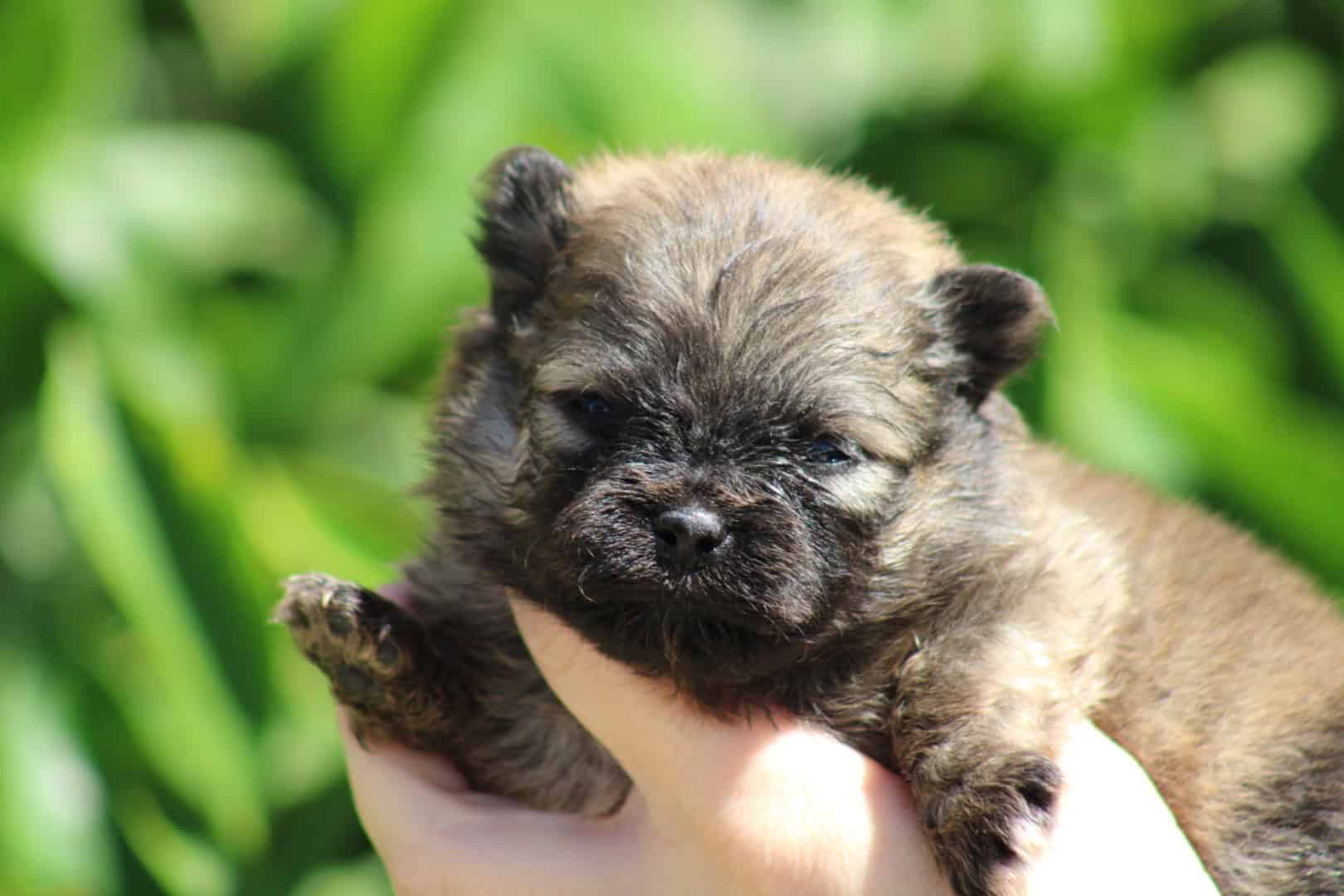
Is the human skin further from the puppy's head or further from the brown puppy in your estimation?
the puppy's head

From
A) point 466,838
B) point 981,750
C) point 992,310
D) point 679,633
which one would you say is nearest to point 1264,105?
point 992,310

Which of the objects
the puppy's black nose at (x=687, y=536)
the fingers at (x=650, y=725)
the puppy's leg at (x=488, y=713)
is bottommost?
the puppy's leg at (x=488, y=713)

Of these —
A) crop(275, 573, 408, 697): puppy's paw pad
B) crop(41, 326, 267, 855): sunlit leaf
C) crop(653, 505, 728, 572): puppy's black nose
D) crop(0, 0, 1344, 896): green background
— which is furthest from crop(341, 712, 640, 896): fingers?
crop(0, 0, 1344, 896): green background

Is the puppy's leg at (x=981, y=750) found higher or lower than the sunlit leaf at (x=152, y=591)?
higher

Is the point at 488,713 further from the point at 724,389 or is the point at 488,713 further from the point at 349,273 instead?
the point at 349,273

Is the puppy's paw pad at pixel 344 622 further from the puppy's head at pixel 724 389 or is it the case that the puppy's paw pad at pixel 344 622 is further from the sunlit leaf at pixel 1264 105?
the sunlit leaf at pixel 1264 105

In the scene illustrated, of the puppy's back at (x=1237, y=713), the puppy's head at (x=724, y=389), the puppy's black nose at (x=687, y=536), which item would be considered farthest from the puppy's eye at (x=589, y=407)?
the puppy's back at (x=1237, y=713)

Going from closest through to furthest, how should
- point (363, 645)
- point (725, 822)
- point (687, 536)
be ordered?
point (687, 536)
point (725, 822)
point (363, 645)

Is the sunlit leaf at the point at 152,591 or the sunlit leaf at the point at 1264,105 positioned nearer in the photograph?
the sunlit leaf at the point at 152,591
